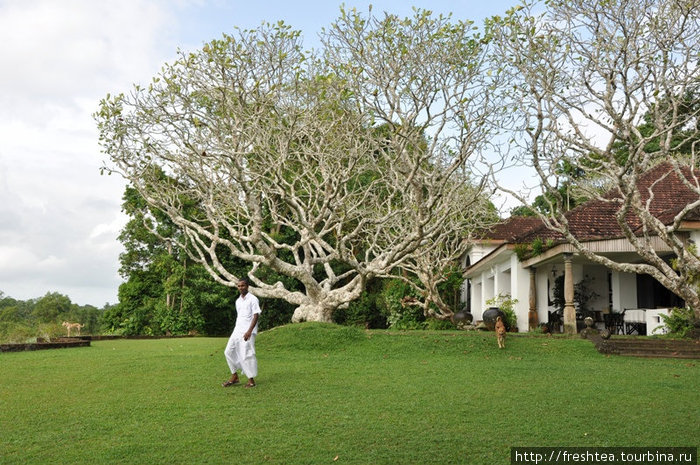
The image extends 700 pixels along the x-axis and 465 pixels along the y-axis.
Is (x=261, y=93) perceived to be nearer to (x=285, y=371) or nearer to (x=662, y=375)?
(x=285, y=371)

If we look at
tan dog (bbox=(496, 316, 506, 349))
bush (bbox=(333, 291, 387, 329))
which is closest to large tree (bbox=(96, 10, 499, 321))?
tan dog (bbox=(496, 316, 506, 349))

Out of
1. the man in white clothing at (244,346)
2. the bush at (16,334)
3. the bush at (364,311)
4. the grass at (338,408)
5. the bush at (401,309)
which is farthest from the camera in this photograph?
the bush at (364,311)

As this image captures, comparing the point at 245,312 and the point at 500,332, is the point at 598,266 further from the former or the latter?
the point at 245,312

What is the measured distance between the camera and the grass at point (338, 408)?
549 cm

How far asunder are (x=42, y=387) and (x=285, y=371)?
12.0 feet

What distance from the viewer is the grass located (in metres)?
5.49

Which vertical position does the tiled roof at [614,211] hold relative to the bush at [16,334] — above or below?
above

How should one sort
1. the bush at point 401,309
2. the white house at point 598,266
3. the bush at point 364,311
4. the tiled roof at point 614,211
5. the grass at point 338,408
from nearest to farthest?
the grass at point 338,408 → the white house at point 598,266 → the tiled roof at point 614,211 → the bush at point 401,309 → the bush at point 364,311

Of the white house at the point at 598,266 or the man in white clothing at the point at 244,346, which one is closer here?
the man in white clothing at the point at 244,346

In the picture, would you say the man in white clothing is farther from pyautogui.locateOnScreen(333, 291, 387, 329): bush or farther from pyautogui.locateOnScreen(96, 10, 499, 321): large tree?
pyautogui.locateOnScreen(333, 291, 387, 329): bush

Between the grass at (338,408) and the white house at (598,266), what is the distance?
189 inches

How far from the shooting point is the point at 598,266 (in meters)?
20.7

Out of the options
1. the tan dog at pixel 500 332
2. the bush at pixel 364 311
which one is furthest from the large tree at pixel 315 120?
the bush at pixel 364 311

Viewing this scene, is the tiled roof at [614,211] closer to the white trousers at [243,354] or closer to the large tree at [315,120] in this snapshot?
the large tree at [315,120]
